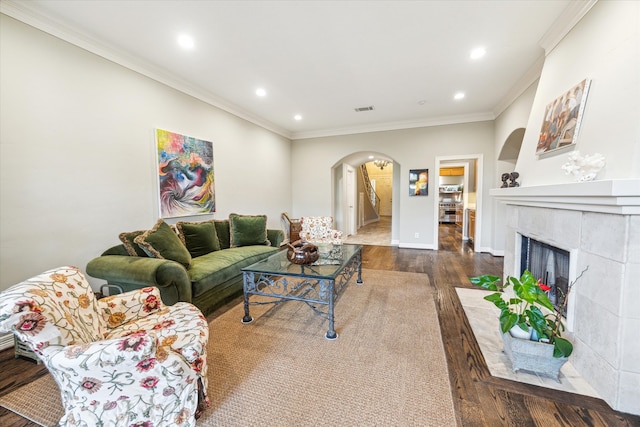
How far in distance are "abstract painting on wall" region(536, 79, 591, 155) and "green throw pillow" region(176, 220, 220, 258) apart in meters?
3.84

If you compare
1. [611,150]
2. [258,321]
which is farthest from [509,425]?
[258,321]

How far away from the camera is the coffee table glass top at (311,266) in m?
2.34

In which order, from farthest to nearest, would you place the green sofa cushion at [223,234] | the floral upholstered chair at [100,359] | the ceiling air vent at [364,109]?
the ceiling air vent at [364,109]
the green sofa cushion at [223,234]
the floral upholstered chair at [100,359]

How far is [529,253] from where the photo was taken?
2.74 m

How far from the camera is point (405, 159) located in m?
5.61

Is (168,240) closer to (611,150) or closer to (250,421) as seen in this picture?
(250,421)

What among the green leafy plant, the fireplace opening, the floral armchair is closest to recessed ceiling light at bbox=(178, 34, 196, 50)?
the floral armchair

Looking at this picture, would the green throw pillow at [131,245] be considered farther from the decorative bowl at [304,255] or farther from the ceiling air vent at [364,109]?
the ceiling air vent at [364,109]

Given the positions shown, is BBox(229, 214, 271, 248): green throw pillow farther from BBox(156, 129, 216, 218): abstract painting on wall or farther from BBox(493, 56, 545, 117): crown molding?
BBox(493, 56, 545, 117): crown molding

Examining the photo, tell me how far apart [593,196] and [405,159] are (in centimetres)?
424

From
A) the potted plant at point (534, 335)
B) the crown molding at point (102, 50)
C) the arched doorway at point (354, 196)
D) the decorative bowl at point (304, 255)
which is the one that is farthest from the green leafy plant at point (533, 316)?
the arched doorway at point (354, 196)

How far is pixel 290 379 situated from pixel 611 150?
2522mm

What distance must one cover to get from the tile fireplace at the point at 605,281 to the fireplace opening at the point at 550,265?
0.63 feet

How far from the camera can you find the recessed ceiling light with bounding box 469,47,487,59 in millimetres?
2840
